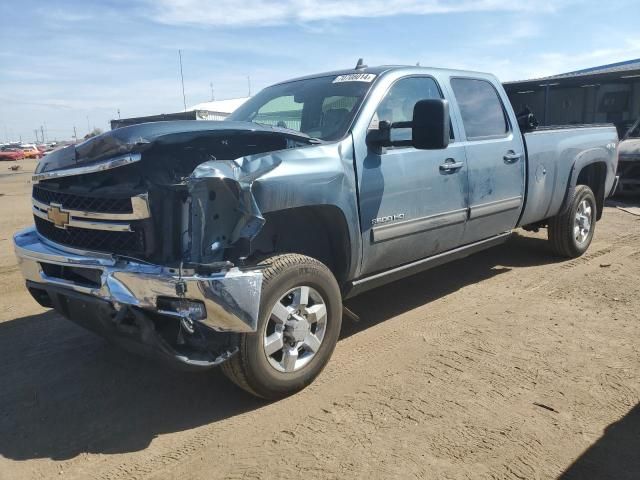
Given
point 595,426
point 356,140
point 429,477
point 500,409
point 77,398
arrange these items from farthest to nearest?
point 356,140, point 77,398, point 500,409, point 595,426, point 429,477

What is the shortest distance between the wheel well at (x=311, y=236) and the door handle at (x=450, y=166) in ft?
3.78

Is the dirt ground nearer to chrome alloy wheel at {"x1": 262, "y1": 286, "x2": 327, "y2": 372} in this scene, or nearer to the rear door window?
chrome alloy wheel at {"x1": 262, "y1": 286, "x2": 327, "y2": 372}

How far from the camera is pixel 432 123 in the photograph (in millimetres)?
3506

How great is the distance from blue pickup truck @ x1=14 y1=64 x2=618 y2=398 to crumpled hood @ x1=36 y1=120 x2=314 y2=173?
1 cm

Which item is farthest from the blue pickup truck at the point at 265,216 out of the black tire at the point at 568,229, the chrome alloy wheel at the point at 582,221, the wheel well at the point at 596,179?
the wheel well at the point at 596,179

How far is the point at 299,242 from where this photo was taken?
144 inches

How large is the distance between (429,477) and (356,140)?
83.2 inches

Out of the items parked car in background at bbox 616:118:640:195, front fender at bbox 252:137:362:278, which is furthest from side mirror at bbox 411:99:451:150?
parked car in background at bbox 616:118:640:195

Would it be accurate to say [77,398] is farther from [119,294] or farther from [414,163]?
[414,163]

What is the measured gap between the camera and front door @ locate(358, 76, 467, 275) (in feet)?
12.1

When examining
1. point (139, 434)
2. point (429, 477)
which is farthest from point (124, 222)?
point (429, 477)

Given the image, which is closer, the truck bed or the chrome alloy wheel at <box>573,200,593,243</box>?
the truck bed

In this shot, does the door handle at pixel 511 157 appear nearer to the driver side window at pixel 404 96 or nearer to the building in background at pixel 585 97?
the driver side window at pixel 404 96

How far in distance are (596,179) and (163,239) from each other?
5.83m
